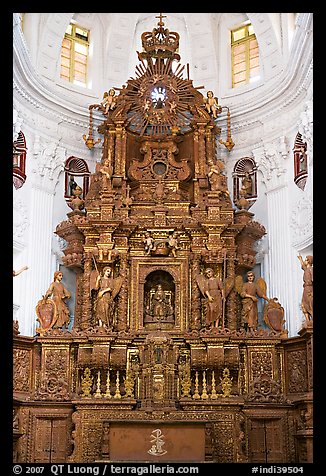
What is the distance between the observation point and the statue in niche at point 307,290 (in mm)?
17312

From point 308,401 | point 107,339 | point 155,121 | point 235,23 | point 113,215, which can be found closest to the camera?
point 308,401

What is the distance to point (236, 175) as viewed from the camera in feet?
71.8

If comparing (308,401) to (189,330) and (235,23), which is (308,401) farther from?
(235,23)

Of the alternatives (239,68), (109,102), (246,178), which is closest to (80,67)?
(109,102)

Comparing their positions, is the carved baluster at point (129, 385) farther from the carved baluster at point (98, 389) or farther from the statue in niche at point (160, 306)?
the statue in niche at point (160, 306)

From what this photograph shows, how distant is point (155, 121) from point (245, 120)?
2.71m

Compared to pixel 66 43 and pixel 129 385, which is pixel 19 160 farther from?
pixel 129 385

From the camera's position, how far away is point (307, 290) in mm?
17469

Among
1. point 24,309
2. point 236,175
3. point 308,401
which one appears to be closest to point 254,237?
point 236,175

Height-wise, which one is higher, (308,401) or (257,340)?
(257,340)

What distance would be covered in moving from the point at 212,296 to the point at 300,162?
431 centimetres

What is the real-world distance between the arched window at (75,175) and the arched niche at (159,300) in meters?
3.60

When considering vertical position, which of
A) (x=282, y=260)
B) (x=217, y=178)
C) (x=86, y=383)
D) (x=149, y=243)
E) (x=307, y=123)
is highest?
(x=307, y=123)

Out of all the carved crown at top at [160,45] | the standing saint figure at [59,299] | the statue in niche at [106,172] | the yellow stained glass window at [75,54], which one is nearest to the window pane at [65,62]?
the yellow stained glass window at [75,54]
